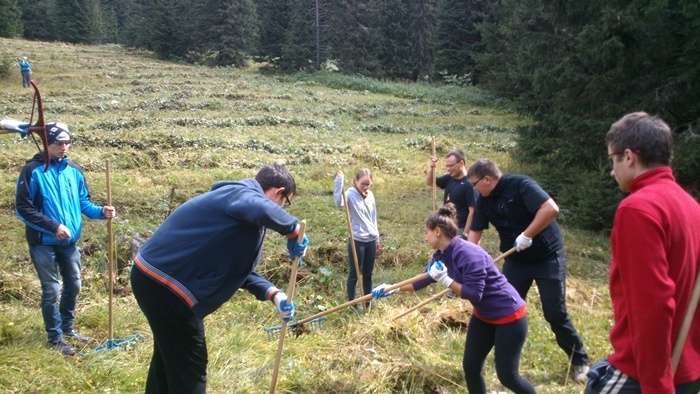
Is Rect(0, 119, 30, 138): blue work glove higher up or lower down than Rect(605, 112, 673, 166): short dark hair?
lower down

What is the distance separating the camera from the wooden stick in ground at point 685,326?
6.92ft

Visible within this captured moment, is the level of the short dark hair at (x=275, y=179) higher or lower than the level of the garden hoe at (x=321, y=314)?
higher

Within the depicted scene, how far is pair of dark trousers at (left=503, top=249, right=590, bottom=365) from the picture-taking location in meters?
4.27

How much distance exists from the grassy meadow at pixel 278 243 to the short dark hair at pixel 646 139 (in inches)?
106

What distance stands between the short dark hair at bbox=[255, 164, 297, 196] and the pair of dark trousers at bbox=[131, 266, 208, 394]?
2.78ft

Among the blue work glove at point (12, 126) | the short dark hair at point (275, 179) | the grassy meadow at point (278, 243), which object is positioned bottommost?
the grassy meadow at point (278, 243)

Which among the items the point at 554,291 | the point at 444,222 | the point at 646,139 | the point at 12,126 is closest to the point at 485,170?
the point at 444,222

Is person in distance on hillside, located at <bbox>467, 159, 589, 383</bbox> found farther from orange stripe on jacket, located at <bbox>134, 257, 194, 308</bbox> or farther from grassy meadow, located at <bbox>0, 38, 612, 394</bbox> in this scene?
orange stripe on jacket, located at <bbox>134, 257, 194, 308</bbox>

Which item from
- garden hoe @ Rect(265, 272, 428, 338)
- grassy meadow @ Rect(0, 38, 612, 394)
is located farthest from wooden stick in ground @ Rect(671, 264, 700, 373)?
grassy meadow @ Rect(0, 38, 612, 394)

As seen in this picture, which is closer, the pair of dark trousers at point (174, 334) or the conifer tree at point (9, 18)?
the pair of dark trousers at point (174, 334)

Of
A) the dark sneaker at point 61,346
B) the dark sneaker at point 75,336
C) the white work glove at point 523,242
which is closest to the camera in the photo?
the white work glove at point 523,242

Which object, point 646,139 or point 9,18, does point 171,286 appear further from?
point 9,18

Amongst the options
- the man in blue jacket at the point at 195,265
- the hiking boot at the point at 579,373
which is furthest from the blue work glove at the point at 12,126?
the hiking boot at the point at 579,373

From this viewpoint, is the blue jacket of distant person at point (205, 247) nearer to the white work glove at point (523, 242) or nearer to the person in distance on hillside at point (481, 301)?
the person in distance on hillside at point (481, 301)
